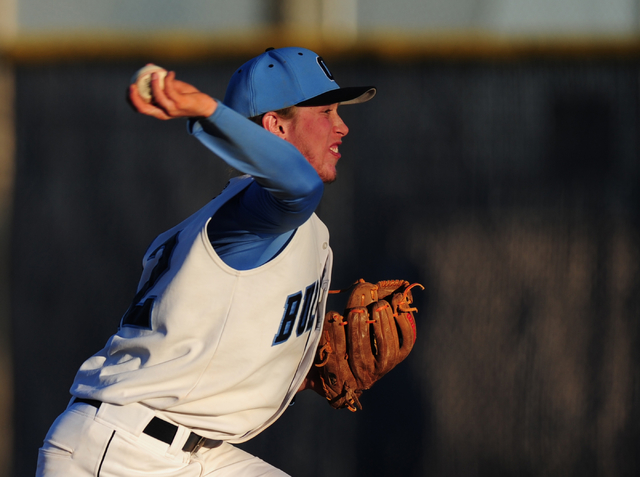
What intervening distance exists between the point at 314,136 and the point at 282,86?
0.46 ft

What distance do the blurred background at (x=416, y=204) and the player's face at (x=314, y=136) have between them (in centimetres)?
116

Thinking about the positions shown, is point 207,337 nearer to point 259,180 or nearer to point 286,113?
point 259,180

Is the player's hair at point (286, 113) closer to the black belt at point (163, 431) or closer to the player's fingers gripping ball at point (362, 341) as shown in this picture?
the player's fingers gripping ball at point (362, 341)

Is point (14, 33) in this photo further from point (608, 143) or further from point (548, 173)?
point (608, 143)

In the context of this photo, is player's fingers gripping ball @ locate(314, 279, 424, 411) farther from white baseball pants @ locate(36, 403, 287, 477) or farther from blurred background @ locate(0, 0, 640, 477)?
blurred background @ locate(0, 0, 640, 477)

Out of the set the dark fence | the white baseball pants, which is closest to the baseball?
the white baseball pants

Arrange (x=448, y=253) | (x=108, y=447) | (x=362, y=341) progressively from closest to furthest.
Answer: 1. (x=108, y=447)
2. (x=362, y=341)
3. (x=448, y=253)

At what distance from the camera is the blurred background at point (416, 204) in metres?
2.63

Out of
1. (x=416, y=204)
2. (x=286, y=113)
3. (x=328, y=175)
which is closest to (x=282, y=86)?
(x=286, y=113)

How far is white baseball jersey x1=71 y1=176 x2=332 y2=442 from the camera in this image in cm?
127

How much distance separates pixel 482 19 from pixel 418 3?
28cm

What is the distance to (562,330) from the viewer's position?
264cm

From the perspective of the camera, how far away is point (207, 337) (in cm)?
130

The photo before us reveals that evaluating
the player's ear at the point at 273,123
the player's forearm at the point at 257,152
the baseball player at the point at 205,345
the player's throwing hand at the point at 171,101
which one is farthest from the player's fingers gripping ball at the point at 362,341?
the player's throwing hand at the point at 171,101
